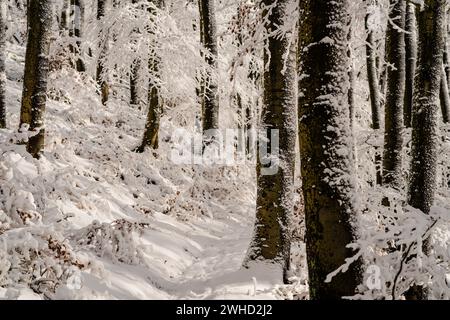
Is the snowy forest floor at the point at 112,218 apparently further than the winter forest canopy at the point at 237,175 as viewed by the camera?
Yes

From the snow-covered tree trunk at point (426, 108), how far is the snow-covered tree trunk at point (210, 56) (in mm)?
6237

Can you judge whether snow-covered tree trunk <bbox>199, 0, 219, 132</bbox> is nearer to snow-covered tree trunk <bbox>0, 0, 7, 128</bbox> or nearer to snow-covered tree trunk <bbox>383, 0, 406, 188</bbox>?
snow-covered tree trunk <bbox>383, 0, 406, 188</bbox>

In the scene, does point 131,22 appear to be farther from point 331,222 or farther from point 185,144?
point 331,222

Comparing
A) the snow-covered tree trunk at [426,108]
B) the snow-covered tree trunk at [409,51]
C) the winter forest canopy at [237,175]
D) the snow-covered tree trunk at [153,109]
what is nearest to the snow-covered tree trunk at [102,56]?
the winter forest canopy at [237,175]

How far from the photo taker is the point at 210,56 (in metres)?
11.1

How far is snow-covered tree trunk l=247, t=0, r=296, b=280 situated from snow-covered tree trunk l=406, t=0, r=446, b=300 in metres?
1.67

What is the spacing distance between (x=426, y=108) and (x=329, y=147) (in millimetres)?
1981

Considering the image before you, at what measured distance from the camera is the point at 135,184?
1077cm

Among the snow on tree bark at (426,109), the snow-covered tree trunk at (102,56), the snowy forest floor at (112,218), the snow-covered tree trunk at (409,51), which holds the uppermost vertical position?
the snow-covered tree trunk at (102,56)

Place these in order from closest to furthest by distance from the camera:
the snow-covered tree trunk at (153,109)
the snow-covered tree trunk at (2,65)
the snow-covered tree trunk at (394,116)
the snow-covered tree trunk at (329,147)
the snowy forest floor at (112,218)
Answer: the snow-covered tree trunk at (329,147), the snowy forest floor at (112,218), the snow-covered tree trunk at (394,116), the snow-covered tree trunk at (2,65), the snow-covered tree trunk at (153,109)

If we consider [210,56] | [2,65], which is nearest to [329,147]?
[210,56]

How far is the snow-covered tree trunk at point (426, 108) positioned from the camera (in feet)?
16.6

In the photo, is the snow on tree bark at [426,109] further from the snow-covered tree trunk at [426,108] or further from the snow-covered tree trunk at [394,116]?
the snow-covered tree trunk at [394,116]
